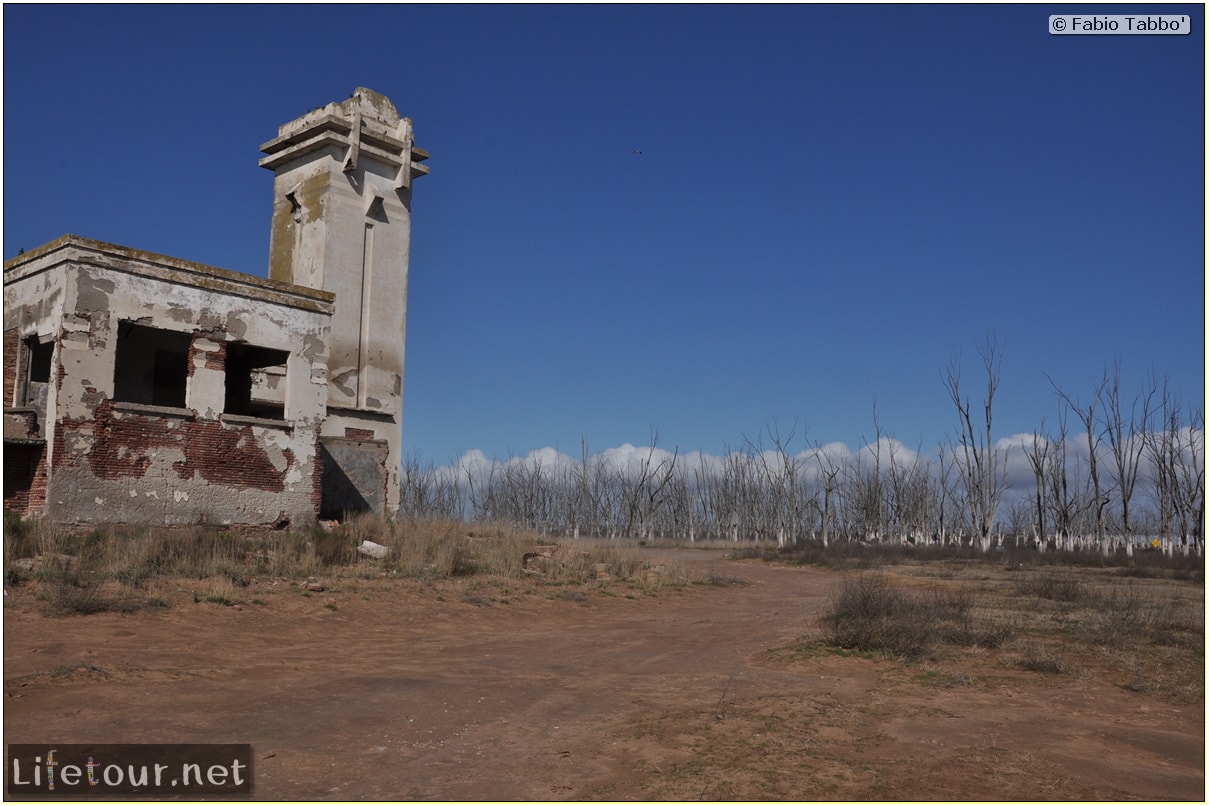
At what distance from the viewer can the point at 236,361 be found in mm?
22672

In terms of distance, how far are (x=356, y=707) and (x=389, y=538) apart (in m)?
11.9

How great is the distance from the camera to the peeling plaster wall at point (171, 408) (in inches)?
668

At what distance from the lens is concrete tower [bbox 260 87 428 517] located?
989 inches

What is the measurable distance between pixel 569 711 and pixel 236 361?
A: 1681 cm

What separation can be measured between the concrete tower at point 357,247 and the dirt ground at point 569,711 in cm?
1125

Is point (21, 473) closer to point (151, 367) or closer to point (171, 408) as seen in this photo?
point (171, 408)

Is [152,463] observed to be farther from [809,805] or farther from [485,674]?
[809,805]

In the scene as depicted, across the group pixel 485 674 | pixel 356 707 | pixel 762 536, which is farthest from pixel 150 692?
pixel 762 536

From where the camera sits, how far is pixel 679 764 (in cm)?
662
